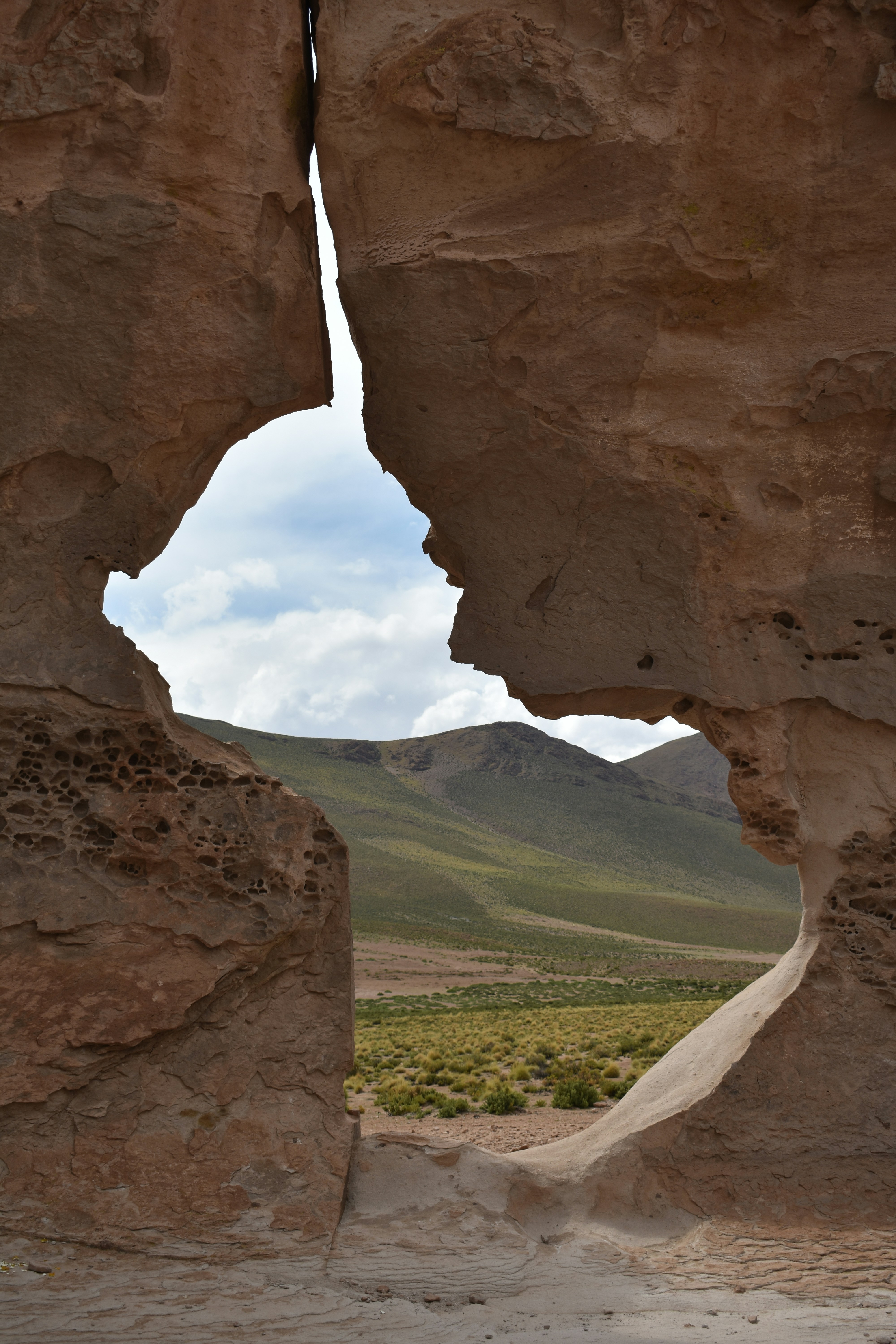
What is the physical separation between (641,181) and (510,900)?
62.7 metres

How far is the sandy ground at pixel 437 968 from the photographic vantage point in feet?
103

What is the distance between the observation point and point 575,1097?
11273mm

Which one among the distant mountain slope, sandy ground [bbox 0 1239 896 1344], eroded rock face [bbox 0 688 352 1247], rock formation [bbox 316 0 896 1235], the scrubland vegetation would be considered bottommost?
the scrubland vegetation

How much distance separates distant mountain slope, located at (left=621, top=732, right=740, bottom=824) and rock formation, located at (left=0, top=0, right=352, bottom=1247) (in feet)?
407

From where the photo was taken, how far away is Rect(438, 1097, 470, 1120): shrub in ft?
35.6

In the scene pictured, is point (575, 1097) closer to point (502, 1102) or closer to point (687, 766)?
point (502, 1102)

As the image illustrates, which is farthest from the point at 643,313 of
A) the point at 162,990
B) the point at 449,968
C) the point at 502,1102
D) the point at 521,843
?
the point at 521,843

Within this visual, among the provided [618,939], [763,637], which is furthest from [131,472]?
[618,939]

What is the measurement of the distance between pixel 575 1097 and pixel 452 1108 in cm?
142

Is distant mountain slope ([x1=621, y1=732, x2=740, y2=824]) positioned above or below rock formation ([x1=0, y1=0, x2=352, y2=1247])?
above

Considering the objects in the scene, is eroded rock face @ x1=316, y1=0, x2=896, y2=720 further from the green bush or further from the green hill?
the green hill

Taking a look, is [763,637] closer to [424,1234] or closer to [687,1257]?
[687,1257]

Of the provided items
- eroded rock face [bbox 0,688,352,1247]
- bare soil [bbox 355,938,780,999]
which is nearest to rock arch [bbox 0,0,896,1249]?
eroded rock face [bbox 0,688,352,1247]

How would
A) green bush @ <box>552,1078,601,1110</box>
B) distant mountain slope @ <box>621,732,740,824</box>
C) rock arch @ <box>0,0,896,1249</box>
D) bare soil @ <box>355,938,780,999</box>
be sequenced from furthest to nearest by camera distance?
distant mountain slope @ <box>621,732,740,824</box> < bare soil @ <box>355,938,780,999</box> < green bush @ <box>552,1078,601,1110</box> < rock arch @ <box>0,0,896,1249</box>
